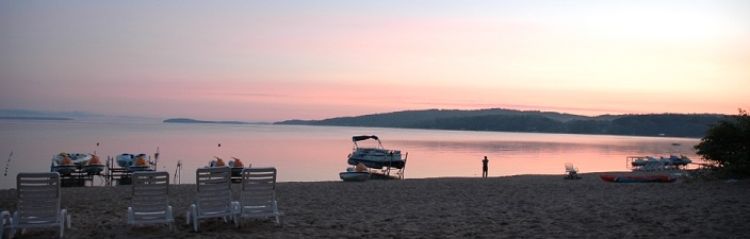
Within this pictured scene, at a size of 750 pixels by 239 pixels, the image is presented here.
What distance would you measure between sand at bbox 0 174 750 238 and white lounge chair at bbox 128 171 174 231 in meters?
0.21

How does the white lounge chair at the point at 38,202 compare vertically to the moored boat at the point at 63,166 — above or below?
above

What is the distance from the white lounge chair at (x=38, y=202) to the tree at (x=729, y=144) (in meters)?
16.0

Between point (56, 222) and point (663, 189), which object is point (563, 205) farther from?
point (56, 222)

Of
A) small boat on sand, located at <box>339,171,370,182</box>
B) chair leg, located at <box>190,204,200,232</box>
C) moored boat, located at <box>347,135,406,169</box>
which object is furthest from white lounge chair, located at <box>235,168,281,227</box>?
moored boat, located at <box>347,135,406,169</box>

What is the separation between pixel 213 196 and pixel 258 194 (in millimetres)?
576

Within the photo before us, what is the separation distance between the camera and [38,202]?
7391 mm

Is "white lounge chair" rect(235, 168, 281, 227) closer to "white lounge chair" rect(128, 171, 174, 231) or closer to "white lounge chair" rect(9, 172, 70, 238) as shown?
"white lounge chair" rect(128, 171, 174, 231)

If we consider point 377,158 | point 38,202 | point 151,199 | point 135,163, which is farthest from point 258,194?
point 377,158

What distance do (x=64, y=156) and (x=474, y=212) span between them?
22319 millimetres

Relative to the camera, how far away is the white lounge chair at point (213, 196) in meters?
7.88

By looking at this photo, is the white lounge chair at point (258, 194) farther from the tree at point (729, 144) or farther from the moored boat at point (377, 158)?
the moored boat at point (377, 158)

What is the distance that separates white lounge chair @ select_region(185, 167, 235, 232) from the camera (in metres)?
7.88

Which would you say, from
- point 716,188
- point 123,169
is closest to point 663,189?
point 716,188

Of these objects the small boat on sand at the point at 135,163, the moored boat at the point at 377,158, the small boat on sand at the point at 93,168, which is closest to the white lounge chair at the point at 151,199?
the small boat on sand at the point at 135,163
